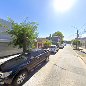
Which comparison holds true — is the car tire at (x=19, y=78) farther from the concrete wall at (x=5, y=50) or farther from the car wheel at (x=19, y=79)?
the concrete wall at (x=5, y=50)

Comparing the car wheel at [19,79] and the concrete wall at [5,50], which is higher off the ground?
the concrete wall at [5,50]

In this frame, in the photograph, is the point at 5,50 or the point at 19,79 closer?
the point at 19,79

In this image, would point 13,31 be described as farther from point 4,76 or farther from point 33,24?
point 4,76

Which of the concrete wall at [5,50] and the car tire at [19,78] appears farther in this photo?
the concrete wall at [5,50]

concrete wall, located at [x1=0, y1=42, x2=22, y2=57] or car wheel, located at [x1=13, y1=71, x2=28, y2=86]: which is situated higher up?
concrete wall, located at [x1=0, y1=42, x2=22, y2=57]

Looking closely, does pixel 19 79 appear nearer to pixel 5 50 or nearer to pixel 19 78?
pixel 19 78

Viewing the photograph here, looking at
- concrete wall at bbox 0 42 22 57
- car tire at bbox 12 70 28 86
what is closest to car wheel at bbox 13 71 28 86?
car tire at bbox 12 70 28 86

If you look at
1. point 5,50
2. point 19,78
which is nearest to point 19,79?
point 19,78

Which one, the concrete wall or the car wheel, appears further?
the concrete wall

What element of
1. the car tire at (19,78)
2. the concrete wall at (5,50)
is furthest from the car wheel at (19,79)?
the concrete wall at (5,50)

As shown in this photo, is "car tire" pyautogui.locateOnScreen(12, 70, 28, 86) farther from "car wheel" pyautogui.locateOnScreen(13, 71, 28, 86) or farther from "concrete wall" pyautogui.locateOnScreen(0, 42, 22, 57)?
"concrete wall" pyautogui.locateOnScreen(0, 42, 22, 57)

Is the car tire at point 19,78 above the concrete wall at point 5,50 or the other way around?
the other way around

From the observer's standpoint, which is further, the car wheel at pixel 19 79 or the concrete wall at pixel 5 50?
the concrete wall at pixel 5 50

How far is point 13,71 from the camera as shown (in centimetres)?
621
